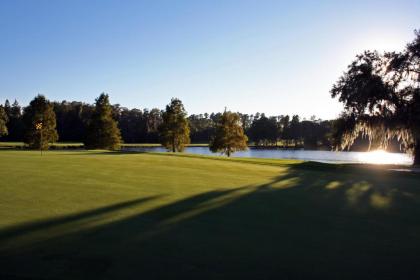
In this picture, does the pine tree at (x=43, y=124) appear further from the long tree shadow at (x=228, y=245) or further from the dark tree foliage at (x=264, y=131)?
the dark tree foliage at (x=264, y=131)

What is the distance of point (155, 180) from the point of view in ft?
47.5

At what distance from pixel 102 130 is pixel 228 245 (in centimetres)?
5907

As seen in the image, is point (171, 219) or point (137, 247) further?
point (171, 219)

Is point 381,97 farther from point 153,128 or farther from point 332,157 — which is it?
point 153,128

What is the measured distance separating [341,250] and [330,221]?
90.2 inches

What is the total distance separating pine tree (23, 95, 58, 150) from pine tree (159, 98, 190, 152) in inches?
673

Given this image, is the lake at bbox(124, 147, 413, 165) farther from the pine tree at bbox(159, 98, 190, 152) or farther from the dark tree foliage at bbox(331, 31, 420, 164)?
the dark tree foliage at bbox(331, 31, 420, 164)

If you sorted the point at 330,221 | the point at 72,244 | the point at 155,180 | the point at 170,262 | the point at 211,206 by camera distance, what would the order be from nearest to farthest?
the point at 170,262 < the point at 72,244 < the point at 330,221 < the point at 211,206 < the point at 155,180

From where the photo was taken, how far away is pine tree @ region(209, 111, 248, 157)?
67688 millimetres

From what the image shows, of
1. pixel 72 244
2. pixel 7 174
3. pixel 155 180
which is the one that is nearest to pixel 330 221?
pixel 72 244

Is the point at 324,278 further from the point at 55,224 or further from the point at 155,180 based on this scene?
the point at 155,180

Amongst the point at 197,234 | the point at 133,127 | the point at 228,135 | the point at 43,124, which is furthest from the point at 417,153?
the point at 133,127

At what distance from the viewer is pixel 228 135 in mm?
67875

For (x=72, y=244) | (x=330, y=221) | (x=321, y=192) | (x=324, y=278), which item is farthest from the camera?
(x=321, y=192)
